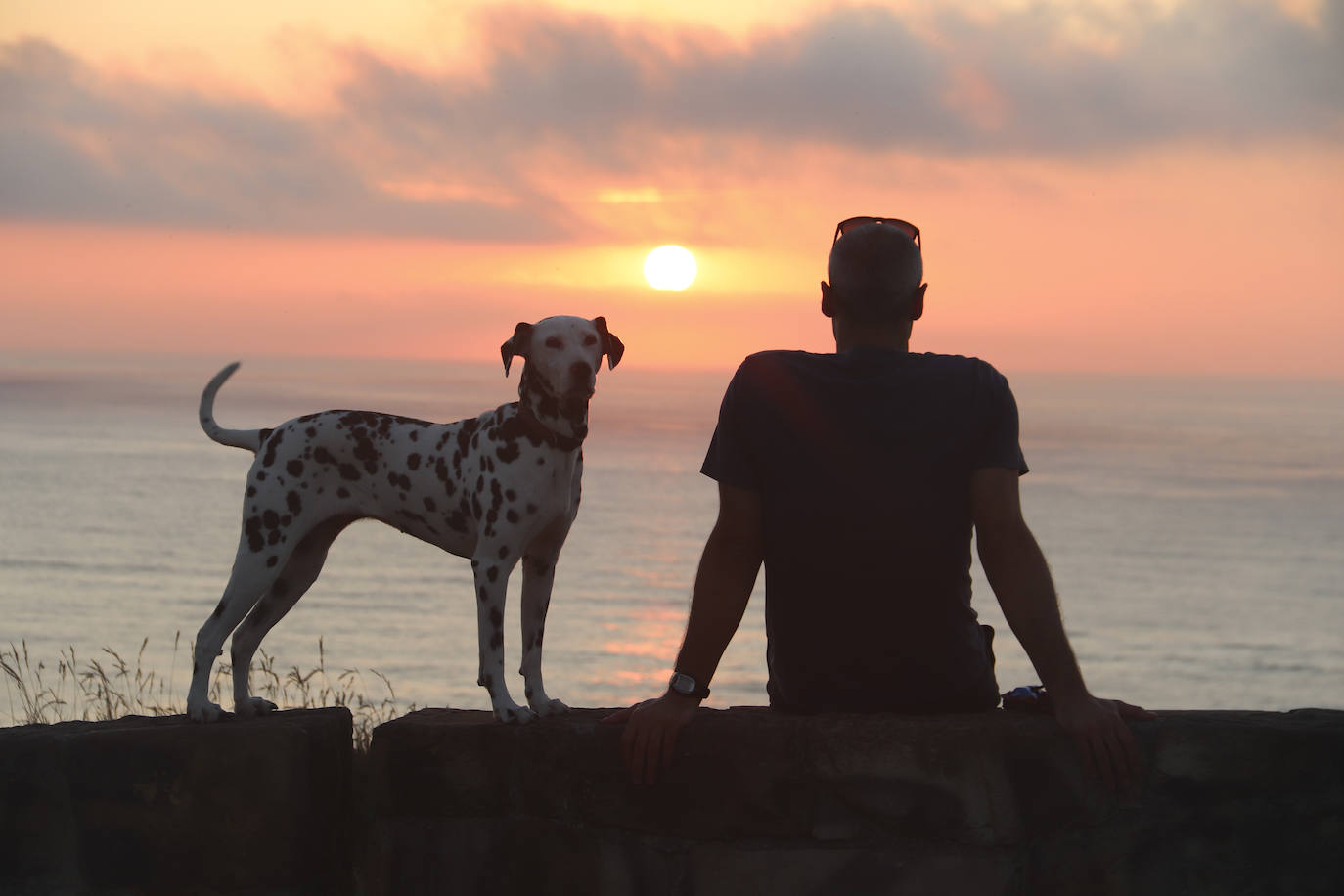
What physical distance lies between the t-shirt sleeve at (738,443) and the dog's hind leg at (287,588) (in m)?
1.84

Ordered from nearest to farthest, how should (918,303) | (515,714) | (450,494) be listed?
(918,303)
(515,714)
(450,494)

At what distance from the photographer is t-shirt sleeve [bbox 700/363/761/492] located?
12.5ft

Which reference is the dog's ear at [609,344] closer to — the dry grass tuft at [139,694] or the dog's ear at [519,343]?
the dog's ear at [519,343]

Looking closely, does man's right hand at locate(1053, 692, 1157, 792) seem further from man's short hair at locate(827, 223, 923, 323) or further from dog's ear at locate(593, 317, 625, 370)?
dog's ear at locate(593, 317, 625, 370)

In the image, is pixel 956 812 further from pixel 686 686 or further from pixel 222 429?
pixel 222 429

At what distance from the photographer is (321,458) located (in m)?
5.02

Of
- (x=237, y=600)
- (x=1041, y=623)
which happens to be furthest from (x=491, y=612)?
(x=1041, y=623)

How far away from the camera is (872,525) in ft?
12.1

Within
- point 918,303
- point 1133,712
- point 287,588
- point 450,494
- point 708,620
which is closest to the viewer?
point 1133,712

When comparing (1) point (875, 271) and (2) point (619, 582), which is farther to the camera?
(2) point (619, 582)

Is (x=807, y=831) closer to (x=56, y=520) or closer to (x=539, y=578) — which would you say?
(x=539, y=578)

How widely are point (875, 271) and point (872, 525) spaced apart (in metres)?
0.68

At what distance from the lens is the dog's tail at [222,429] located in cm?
538

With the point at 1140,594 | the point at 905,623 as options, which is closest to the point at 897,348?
the point at 905,623
